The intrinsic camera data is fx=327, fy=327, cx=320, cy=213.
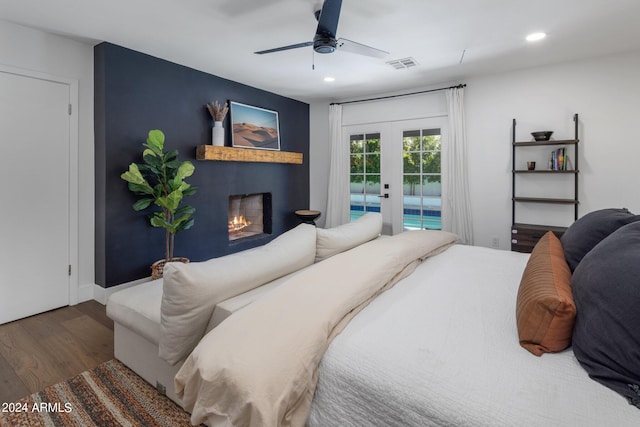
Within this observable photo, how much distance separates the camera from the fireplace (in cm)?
464

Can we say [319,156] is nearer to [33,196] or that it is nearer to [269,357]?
[33,196]

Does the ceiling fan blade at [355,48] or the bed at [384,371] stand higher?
the ceiling fan blade at [355,48]

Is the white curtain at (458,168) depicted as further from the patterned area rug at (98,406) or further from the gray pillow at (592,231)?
the patterned area rug at (98,406)

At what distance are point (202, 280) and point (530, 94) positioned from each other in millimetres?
4293

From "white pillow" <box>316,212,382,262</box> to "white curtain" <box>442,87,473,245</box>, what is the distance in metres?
2.14

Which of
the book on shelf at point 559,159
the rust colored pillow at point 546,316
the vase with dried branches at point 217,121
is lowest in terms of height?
the rust colored pillow at point 546,316

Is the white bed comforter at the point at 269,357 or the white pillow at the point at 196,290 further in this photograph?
the white pillow at the point at 196,290

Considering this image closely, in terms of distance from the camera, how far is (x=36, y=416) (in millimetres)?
1674

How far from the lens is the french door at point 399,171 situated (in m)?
4.64

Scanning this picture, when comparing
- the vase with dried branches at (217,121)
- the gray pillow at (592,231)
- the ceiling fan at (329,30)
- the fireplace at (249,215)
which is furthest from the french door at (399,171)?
the gray pillow at (592,231)

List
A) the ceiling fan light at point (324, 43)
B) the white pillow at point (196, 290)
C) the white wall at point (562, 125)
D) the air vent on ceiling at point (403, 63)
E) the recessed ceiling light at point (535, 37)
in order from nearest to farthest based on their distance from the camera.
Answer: the white pillow at point (196, 290) → the ceiling fan light at point (324, 43) → the recessed ceiling light at point (535, 37) → the white wall at point (562, 125) → the air vent on ceiling at point (403, 63)

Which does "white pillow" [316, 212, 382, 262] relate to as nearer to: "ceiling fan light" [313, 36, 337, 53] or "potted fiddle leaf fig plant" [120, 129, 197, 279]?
"ceiling fan light" [313, 36, 337, 53]

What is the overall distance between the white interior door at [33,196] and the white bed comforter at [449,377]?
309 cm

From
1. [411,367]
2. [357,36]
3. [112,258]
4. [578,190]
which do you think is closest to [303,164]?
[357,36]
